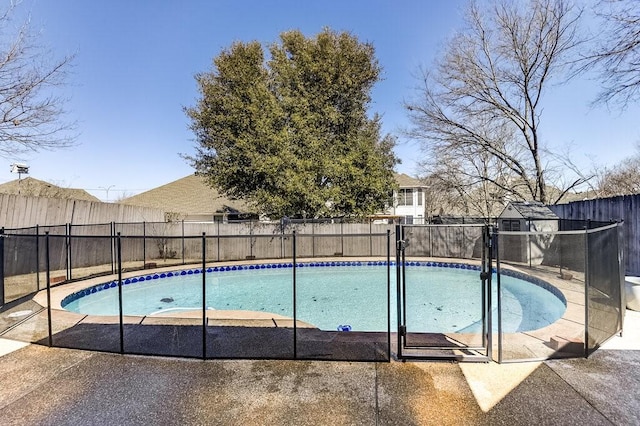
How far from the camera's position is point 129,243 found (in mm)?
10016

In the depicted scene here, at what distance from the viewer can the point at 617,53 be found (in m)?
7.28

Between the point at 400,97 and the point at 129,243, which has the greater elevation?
the point at 400,97

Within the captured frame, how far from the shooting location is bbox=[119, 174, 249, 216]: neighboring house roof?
74.6ft

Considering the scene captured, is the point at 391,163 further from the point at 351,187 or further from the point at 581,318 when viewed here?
the point at 581,318

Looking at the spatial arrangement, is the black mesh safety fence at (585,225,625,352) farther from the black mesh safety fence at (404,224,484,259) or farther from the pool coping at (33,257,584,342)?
the black mesh safety fence at (404,224,484,259)

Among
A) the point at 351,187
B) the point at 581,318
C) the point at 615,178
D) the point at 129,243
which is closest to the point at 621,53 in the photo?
the point at 581,318

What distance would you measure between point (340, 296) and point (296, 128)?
8738 millimetres

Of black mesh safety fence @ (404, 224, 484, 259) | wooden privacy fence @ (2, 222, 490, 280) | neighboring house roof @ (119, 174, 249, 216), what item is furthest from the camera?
neighboring house roof @ (119, 174, 249, 216)

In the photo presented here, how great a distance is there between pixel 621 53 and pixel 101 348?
10921mm

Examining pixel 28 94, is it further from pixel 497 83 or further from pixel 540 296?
pixel 497 83

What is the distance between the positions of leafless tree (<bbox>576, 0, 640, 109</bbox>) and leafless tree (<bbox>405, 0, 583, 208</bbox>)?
5.99 m

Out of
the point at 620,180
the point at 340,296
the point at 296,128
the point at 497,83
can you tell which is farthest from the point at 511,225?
the point at 620,180

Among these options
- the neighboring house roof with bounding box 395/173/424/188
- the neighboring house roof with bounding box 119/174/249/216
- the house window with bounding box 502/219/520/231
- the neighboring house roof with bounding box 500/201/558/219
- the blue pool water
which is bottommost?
the blue pool water

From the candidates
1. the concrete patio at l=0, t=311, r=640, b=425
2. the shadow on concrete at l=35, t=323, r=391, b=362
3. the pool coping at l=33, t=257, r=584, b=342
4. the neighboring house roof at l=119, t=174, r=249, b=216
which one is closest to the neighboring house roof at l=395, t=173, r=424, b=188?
the neighboring house roof at l=119, t=174, r=249, b=216
